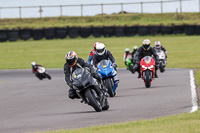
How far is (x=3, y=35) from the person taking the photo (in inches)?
1903

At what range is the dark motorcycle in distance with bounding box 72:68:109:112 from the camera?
36.2ft

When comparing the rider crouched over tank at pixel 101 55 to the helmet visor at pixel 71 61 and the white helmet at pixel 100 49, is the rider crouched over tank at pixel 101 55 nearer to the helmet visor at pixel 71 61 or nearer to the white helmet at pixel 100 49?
the white helmet at pixel 100 49

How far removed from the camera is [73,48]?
46.3 m

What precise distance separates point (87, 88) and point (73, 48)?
116ft

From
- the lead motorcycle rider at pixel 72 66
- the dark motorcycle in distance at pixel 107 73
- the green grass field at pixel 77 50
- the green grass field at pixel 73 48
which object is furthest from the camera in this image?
the green grass field at pixel 73 48

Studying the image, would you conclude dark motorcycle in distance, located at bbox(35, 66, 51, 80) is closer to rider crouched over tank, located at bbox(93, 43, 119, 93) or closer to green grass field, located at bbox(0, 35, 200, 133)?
green grass field, located at bbox(0, 35, 200, 133)

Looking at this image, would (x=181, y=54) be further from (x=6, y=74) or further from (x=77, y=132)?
(x=77, y=132)

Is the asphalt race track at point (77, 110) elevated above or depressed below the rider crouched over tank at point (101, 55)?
below

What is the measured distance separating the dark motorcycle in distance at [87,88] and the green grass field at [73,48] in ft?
80.2

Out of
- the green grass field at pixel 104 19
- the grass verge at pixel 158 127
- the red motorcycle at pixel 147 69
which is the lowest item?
the grass verge at pixel 158 127

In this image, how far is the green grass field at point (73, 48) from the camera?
127 feet

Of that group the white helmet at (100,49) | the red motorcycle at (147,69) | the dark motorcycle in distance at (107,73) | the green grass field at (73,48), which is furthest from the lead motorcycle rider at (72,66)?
the green grass field at (73,48)

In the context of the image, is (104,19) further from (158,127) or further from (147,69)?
(158,127)

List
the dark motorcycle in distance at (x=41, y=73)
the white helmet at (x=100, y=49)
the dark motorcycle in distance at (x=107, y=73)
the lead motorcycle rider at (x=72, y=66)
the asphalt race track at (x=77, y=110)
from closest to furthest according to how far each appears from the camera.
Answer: the asphalt race track at (x=77, y=110), the lead motorcycle rider at (x=72, y=66), the dark motorcycle in distance at (x=107, y=73), the white helmet at (x=100, y=49), the dark motorcycle in distance at (x=41, y=73)
